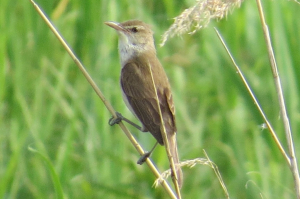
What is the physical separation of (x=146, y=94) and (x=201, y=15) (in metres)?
1.57

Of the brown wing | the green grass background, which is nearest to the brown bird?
the brown wing

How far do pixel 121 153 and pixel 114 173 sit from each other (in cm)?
21

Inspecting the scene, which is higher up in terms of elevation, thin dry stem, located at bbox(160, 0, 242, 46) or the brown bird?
thin dry stem, located at bbox(160, 0, 242, 46)

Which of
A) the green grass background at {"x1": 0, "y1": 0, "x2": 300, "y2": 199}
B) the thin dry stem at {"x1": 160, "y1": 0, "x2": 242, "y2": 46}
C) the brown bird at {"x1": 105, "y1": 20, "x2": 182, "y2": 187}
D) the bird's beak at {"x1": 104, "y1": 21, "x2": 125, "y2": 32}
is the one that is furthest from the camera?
the bird's beak at {"x1": 104, "y1": 21, "x2": 125, "y2": 32}

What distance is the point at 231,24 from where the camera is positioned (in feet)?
15.4

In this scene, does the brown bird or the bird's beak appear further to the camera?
the bird's beak

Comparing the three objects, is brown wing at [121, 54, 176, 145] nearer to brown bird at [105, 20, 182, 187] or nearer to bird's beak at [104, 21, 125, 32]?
brown bird at [105, 20, 182, 187]

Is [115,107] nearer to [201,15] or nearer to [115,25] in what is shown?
[115,25]

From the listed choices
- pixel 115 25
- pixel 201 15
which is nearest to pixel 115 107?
pixel 115 25

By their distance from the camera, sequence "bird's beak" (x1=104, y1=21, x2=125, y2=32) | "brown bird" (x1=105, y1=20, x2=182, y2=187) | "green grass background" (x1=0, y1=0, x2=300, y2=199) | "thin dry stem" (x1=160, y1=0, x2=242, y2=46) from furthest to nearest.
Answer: "bird's beak" (x1=104, y1=21, x2=125, y2=32), "green grass background" (x1=0, y1=0, x2=300, y2=199), "brown bird" (x1=105, y1=20, x2=182, y2=187), "thin dry stem" (x1=160, y1=0, x2=242, y2=46)

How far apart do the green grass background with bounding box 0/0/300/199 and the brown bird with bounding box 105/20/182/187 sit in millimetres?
167

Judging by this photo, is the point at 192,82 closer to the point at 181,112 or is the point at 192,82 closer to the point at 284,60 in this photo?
the point at 181,112

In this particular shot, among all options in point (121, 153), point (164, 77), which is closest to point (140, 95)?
point (164, 77)

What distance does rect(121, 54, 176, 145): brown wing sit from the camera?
3.91 m
